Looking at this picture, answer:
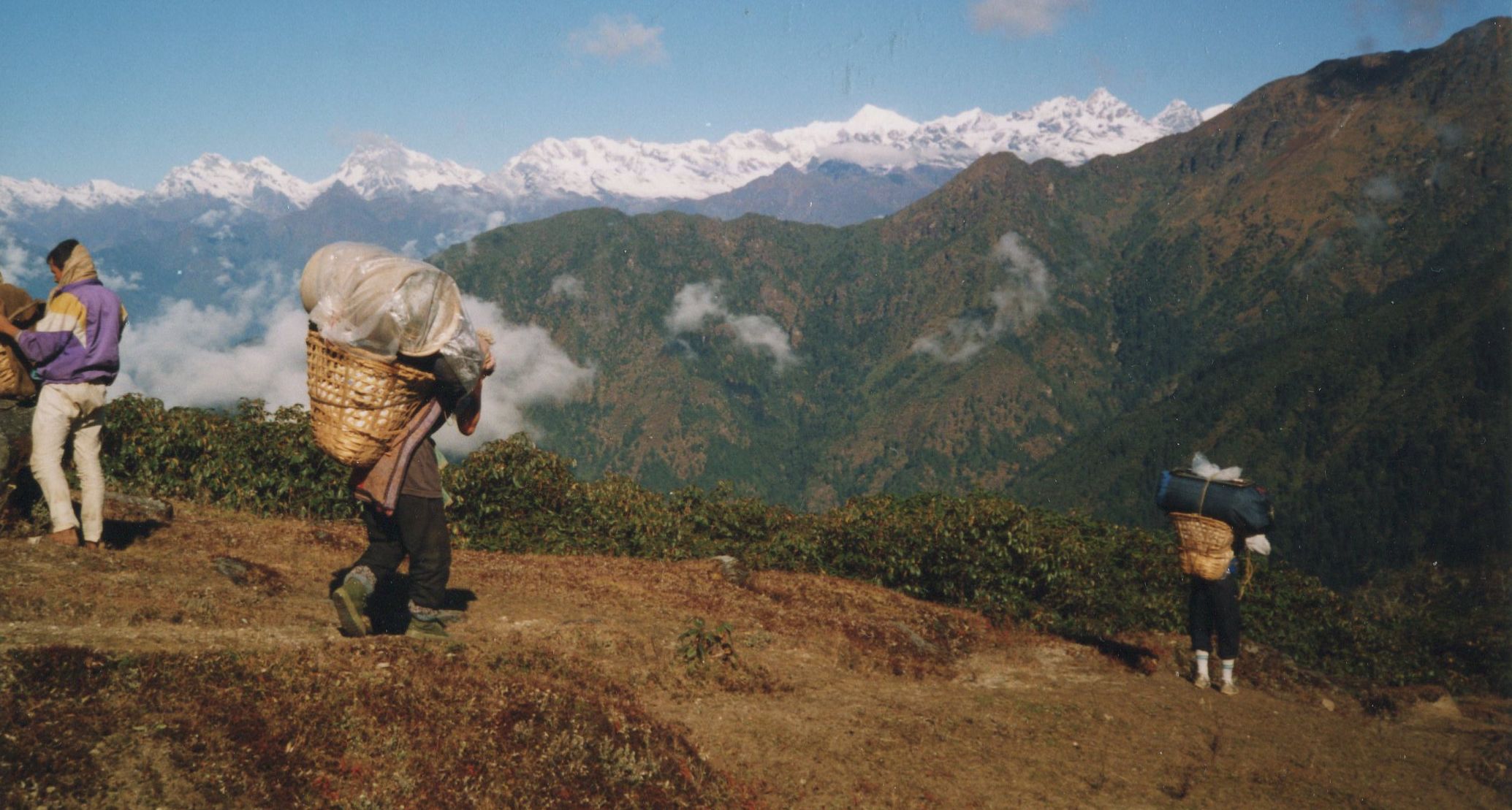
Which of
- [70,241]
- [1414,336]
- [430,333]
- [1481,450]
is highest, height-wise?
[1414,336]

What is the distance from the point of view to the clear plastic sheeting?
5.77m

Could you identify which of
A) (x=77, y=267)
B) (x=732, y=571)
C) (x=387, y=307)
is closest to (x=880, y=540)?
(x=732, y=571)

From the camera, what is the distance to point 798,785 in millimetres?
5879

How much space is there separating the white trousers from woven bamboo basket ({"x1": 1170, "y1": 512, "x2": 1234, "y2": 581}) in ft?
36.0

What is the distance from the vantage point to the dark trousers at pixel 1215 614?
9.43m

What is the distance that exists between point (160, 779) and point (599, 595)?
6118 millimetres

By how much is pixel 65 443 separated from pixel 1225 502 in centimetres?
1143

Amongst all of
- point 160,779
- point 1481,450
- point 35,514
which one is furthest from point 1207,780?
point 1481,450

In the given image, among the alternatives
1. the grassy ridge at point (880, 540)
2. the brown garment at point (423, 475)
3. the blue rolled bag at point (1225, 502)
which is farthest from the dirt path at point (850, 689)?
the blue rolled bag at point (1225, 502)

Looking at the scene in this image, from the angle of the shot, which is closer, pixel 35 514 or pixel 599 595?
pixel 35 514

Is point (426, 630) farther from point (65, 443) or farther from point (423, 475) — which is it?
point (65, 443)

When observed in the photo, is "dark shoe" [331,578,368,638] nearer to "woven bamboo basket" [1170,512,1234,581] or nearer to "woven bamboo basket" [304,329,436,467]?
"woven bamboo basket" [304,329,436,467]

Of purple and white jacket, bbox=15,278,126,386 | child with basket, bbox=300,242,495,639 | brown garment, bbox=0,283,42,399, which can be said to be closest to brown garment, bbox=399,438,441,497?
child with basket, bbox=300,242,495,639

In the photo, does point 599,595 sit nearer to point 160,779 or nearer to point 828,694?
point 828,694
